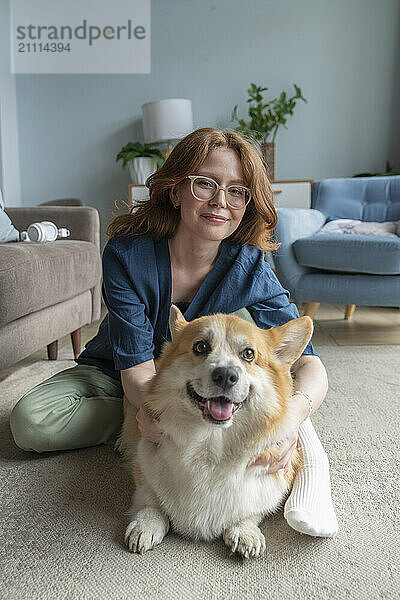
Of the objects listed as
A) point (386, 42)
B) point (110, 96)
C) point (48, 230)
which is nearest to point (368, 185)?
point (386, 42)

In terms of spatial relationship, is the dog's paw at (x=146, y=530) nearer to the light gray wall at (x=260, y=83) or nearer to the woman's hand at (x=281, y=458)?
the woman's hand at (x=281, y=458)

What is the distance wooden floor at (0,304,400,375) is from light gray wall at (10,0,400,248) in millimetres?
1328

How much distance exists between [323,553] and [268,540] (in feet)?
0.34

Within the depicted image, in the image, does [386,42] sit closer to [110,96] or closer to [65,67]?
[110,96]

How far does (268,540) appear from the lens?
1038 millimetres

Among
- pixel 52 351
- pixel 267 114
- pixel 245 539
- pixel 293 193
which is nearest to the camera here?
pixel 245 539

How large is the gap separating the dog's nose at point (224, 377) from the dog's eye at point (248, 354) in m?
0.07

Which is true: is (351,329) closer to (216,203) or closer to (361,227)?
(361,227)

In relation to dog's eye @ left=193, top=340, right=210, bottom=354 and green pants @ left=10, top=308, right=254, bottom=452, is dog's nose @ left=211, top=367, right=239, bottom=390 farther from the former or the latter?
green pants @ left=10, top=308, right=254, bottom=452

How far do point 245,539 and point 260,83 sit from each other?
393cm

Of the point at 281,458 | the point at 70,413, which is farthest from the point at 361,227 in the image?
the point at 281,458

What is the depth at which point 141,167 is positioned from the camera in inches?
158

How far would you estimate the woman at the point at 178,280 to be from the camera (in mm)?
1259

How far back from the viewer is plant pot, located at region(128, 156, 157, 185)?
4004mm
